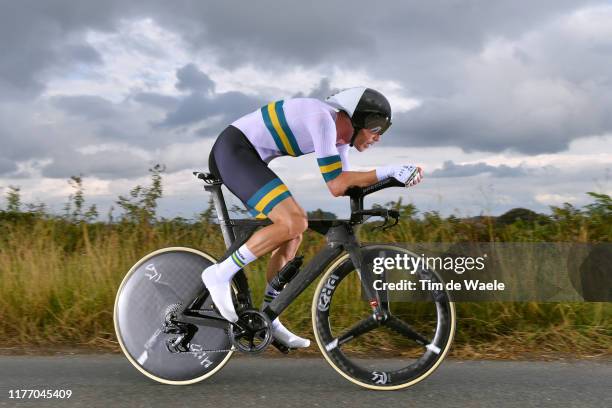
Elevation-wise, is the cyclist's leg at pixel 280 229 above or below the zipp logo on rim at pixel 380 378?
above

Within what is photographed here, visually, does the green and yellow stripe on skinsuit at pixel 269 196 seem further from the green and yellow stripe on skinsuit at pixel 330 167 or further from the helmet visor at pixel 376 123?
the helmet visor at pixel 376 123

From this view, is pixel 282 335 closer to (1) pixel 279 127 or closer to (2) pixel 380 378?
(2) pixel 380 378

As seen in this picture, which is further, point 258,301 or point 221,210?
point 258,301

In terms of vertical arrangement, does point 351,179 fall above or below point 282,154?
below

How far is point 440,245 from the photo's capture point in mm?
7227

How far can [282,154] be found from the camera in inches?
180

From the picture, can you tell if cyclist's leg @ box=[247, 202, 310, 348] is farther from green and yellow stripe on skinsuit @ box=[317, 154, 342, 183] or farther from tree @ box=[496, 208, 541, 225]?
tree @ box=[496, 208, 541, 225]

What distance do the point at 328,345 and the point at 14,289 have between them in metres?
3.66

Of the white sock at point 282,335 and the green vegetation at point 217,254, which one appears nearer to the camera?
the white sock at point 282,335

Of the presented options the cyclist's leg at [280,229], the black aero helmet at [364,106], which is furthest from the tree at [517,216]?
the cyclist's leg at [280,229]

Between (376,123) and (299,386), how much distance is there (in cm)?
182

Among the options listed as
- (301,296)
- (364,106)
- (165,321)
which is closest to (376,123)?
(364,106)

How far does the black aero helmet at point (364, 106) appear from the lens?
14.4 ft

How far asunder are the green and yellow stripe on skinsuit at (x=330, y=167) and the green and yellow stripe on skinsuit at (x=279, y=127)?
356 millimetres
